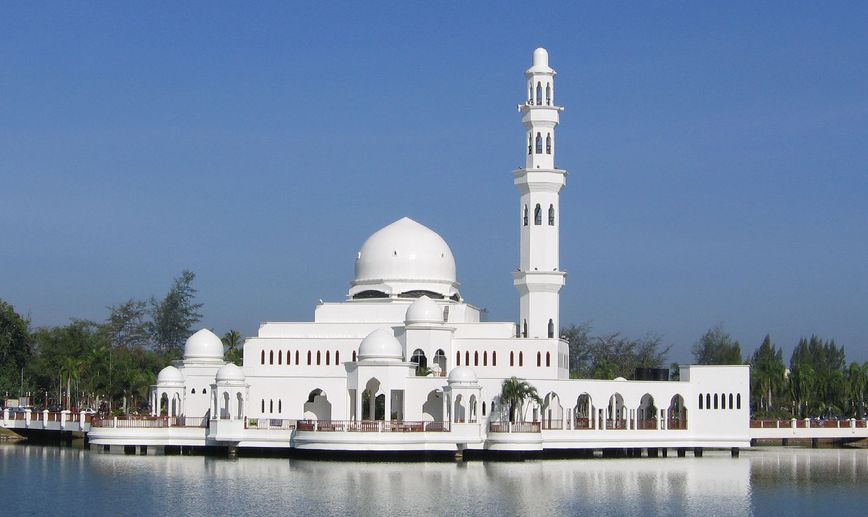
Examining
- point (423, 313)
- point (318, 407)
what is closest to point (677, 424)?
→ point (423, 313)

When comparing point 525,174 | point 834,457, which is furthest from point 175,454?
point 834,457

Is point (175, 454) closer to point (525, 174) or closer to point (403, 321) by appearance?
point (403, 321)

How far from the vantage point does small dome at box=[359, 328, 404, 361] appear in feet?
206

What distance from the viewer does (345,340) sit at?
225 ft

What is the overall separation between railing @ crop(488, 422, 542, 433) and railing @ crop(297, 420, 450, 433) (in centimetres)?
232

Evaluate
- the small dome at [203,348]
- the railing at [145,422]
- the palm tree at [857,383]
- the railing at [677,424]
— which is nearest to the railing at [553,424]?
the railing at [677,424]

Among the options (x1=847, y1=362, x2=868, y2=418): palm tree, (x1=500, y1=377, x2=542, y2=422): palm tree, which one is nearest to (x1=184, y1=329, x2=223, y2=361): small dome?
(x1=500, y1=377, x2=542, y2=422): palm tree

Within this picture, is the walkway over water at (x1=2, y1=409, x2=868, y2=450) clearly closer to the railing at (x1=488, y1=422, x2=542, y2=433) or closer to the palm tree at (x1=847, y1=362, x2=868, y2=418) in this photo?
the railing at (x1=488, y1=422, x2=542, y2=433)

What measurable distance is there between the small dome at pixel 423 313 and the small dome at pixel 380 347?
2964 mm

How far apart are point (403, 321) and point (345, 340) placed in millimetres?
3168

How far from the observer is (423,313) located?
66625 millimetres

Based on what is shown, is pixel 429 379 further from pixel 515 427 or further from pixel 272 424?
pixel 272 424

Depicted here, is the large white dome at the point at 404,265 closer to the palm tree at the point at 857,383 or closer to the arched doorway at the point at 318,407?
the arched doorway at the point at 318,407

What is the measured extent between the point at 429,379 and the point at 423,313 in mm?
4760
